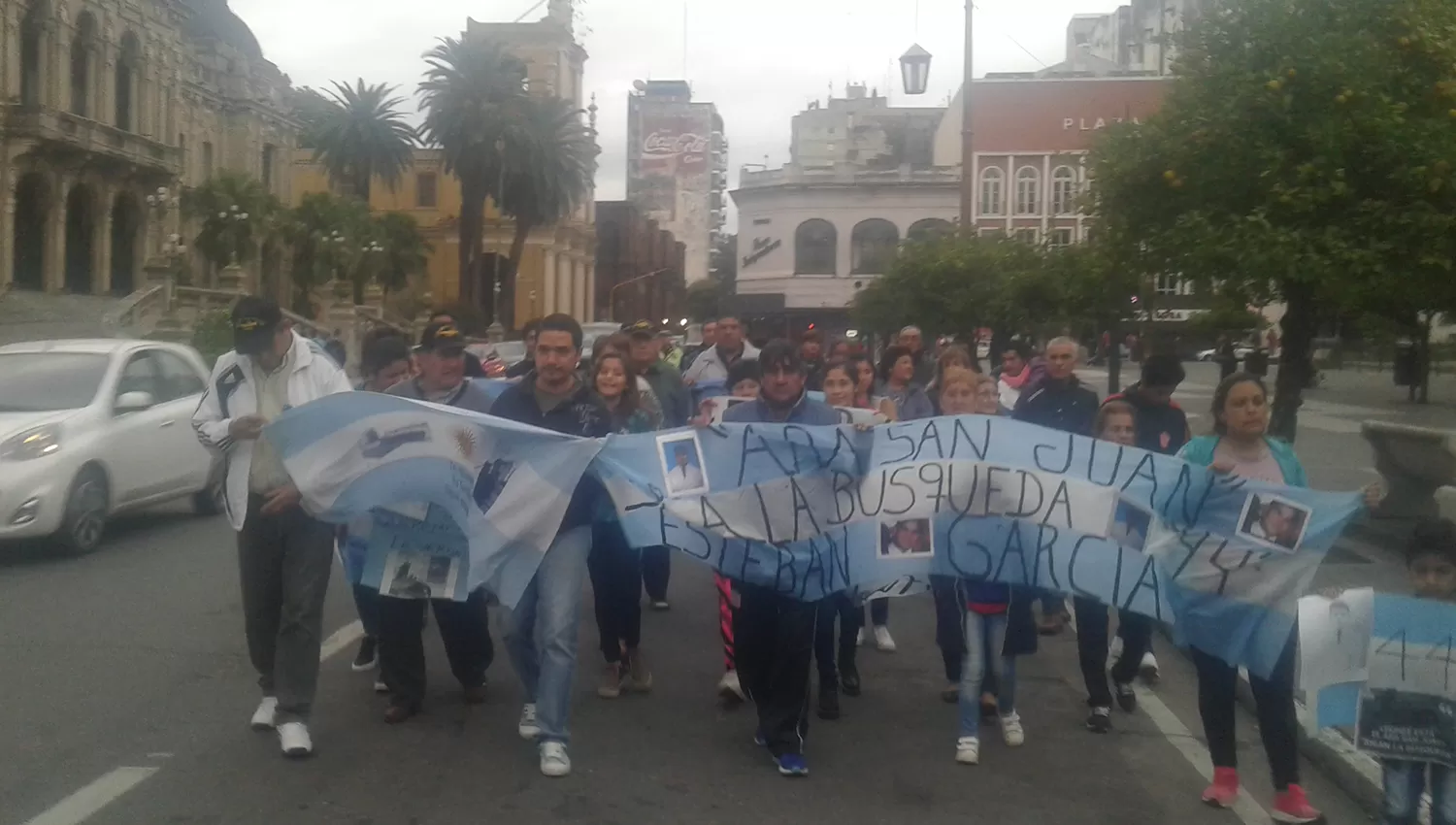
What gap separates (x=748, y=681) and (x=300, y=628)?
6.39 ft

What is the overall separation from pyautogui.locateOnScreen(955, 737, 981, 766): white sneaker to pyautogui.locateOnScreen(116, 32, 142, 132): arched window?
50148 mm

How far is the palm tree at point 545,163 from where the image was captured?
165ft

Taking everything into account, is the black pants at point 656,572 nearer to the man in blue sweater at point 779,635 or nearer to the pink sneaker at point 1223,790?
the man in blue sweater at point 779,635

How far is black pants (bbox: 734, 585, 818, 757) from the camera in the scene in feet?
20.0

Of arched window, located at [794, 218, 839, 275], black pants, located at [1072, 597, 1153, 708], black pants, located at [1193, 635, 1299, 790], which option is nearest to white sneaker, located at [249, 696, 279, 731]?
black pants, located at [1072, 597, 1153, 708]

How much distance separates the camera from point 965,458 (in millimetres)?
6516

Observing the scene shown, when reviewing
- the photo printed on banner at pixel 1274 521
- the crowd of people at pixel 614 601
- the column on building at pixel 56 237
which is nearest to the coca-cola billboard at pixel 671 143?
the column on building at pixel 56 237

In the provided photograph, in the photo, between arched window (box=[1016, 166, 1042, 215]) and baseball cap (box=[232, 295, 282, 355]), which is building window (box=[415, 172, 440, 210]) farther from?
baseball cap (box=[232, 295, 282, 355])

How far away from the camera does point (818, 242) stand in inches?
3533

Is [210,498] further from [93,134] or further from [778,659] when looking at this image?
[93,134]

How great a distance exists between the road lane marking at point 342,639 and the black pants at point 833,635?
9.03 feet

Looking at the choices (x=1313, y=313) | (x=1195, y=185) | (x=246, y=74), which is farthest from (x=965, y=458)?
(x=246, y=74)

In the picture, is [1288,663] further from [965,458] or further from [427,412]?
[427,412]

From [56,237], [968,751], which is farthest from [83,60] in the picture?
[968,751]
